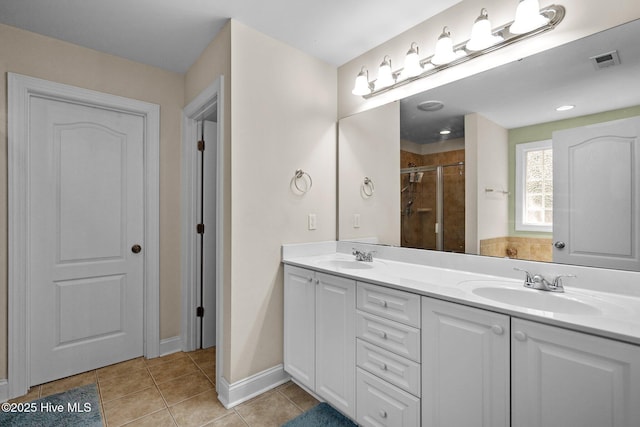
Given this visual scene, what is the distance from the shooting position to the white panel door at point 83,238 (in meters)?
2.08

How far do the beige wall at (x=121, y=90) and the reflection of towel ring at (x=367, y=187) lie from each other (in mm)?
1554

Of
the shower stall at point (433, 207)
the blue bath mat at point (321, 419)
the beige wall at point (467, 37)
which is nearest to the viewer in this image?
the beige wall at point (467, 37)

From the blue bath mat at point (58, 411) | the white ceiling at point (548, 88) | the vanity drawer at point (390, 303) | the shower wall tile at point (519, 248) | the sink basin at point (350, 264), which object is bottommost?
the blue bath mat at point (58, 411)

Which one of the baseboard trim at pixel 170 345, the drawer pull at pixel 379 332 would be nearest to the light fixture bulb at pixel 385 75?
the drawer pull at pixel 379 332

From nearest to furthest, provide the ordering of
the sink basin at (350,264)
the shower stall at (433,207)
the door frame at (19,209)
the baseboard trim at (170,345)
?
the shower stall at (433,207)
the door frame at (19,209)
the sink basin at (350,264)
the baseboard trim at (170,345)

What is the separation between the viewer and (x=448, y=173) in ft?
6.10

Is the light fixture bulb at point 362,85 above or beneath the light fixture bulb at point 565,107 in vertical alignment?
above

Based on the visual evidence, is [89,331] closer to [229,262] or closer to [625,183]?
[229,262]

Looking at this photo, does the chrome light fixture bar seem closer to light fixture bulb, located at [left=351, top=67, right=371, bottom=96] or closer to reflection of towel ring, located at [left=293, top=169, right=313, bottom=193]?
light fixture bulb, located at [left=351, top=67, right=371, bottom=96]

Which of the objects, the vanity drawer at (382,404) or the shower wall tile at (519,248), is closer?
the vanity drawer at (382,404)

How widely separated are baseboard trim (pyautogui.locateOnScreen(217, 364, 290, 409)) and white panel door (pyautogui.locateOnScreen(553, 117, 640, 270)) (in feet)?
5.76

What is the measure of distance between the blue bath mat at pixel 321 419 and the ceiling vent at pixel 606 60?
6.79 ft

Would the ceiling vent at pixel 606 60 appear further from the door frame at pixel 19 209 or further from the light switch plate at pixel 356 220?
the door frame at pixel 19 209

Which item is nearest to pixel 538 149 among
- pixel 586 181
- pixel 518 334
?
pixel 586 181
